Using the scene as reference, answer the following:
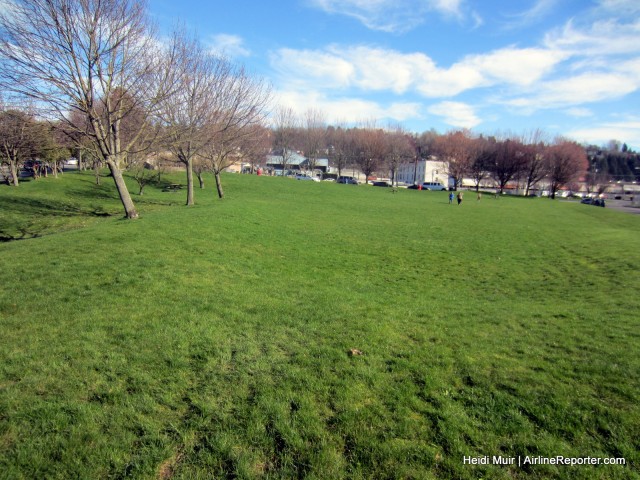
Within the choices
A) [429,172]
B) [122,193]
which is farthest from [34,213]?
[429,172]

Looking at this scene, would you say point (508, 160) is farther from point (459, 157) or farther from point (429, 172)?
point (429, 172)

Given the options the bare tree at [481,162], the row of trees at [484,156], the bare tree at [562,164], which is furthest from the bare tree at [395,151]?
the bare tree at [562,164]

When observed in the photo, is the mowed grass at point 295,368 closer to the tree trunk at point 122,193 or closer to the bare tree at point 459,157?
the tree trunk at point 122,193

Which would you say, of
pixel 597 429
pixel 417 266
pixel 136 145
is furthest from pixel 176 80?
pixel 597 429

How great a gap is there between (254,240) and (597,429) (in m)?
10.6

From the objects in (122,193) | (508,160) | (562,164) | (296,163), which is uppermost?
(508,160)

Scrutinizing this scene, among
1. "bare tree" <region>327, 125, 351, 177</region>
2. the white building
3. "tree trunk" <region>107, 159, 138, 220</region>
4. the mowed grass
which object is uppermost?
"bare tree" <region>327, 125, 351, 177</region>

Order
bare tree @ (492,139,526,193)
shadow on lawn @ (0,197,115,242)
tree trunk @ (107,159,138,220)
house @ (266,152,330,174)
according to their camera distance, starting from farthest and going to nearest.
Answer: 1. house @ (266,152,330,174)
2. bare tree @ (492,139,526,193)
3. shadow on lawn @ (0,197,115,242)
4. tree trunk @ (107,159,138,220)

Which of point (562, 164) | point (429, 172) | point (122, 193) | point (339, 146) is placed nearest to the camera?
point (122, 193)

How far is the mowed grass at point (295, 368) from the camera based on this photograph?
115 inches

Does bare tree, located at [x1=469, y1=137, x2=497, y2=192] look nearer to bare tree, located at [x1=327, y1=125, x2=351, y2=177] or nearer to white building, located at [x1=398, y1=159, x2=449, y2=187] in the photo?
white building, located at [x1=398, y1=159, x2=449, y2=187]

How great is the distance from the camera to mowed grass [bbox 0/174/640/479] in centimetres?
293

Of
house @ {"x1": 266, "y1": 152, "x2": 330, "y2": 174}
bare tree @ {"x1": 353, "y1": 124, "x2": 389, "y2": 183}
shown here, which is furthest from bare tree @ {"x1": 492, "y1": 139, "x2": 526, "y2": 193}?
house @ {"x1": 266, "y1": 152, "x2": 330, "y2": 174}

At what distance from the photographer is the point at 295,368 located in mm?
4309
